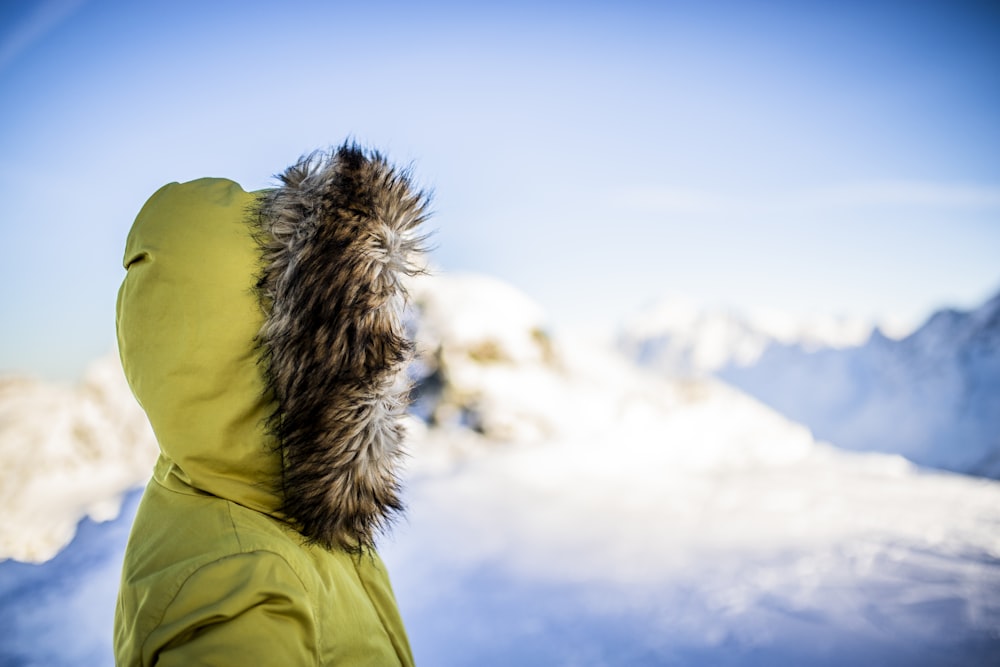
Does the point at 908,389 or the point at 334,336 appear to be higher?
the point at 908,389

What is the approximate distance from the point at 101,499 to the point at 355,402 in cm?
177

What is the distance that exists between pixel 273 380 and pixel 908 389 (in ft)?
13.1

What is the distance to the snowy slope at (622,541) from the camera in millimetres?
1644

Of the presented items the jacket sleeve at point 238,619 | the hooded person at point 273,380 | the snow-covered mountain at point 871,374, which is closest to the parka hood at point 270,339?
the hooded person at point 273,380

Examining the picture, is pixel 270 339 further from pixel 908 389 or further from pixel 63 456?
pixel 908 389

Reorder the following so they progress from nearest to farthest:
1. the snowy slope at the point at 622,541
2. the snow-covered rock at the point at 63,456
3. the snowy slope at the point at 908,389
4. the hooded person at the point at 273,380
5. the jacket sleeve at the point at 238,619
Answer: the jacket sleeve at the point at 238,619 → the hooded person at the point at 273,380 → the snowy slope at the point at 622,541 → the snow-covered rock at the point at 63,456 → the snowy slope at the point at 908,389

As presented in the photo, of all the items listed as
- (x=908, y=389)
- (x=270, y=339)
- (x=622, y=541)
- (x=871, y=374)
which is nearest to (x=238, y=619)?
(x=270, y=339)

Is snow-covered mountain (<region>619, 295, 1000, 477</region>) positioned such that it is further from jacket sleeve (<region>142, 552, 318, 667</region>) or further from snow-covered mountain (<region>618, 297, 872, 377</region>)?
jacket sleeve (<region>142, 552, 318, 667</region>)

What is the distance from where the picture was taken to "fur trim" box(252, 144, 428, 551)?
0.75 metres

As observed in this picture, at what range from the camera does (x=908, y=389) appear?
11.9ft

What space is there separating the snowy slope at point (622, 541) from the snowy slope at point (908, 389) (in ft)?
0.84

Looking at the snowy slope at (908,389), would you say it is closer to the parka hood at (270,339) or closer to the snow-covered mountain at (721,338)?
the snow-covered mountain at (721,338)

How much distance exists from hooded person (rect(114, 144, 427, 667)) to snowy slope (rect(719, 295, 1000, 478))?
129 inches

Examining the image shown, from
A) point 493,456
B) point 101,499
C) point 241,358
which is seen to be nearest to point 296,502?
point 241,358
